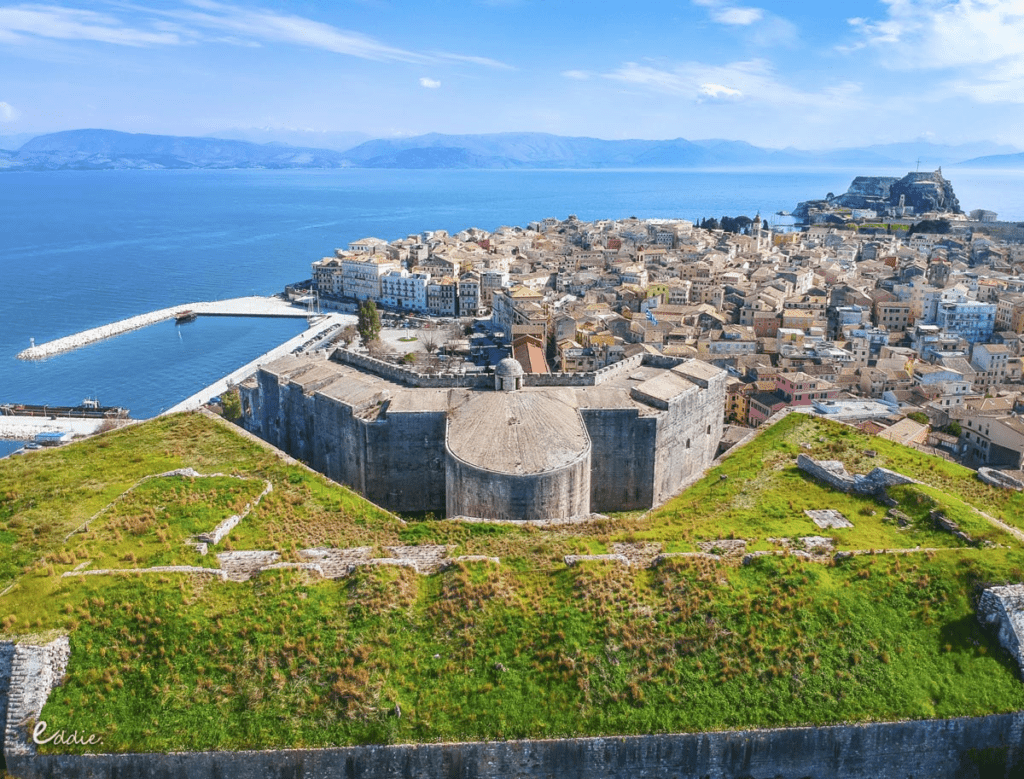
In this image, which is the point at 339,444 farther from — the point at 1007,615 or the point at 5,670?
the point at 1007,615

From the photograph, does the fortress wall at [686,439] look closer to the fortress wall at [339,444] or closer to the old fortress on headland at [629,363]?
the old fortress on headland at [629,363]

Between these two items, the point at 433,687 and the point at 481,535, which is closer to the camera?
the point at 433,687

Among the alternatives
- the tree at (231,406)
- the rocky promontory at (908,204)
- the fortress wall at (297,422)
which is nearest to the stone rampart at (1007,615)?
the fortress wall at (297,422)

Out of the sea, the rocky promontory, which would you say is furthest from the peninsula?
the rocky promontory

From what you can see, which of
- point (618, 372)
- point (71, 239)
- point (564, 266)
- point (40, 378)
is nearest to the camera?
point (618, 372)

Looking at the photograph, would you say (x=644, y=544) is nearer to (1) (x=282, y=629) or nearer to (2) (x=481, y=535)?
(2) (x=481, y=535)

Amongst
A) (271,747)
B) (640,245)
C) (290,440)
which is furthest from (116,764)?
(640,245)

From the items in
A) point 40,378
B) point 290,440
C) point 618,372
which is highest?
point 618,372
